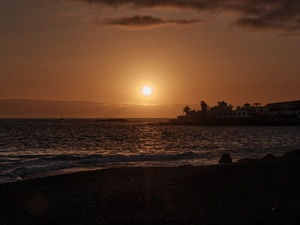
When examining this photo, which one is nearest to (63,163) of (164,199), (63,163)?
(63,163)

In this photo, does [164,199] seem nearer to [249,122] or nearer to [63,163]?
[63,163]

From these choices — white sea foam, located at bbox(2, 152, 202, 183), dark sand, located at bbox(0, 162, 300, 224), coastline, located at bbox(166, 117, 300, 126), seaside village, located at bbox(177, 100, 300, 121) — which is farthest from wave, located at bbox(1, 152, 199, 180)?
seaside village, located at bbox(177, 100, 300, 121)

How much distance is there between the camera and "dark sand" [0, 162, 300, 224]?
39.5ft

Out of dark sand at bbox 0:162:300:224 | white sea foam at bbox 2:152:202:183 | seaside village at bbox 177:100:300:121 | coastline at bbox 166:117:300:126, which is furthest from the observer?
seaside village at bbox 177:100:300:121

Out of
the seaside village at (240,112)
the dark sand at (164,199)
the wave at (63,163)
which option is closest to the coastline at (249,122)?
the seaside village at (240,112)

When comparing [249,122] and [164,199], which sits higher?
[249,122]

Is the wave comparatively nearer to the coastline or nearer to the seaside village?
the coastline

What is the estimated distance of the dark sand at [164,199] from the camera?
12.1 meters

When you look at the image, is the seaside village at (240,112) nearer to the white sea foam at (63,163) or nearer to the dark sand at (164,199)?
the white sea foam at (63,163)

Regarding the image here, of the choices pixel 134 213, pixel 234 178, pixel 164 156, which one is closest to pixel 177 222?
pixel 134 213

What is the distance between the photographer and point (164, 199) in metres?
14.8

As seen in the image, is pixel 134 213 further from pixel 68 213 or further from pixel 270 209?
pixel 270 209

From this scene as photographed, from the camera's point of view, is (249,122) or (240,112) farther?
(240,112)

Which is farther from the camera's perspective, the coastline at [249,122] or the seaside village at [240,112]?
the seaside village at [240,112]
